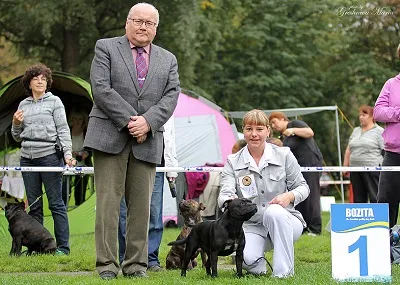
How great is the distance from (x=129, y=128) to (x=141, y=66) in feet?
1.43

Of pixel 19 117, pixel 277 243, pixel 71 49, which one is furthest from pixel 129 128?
pixel 71 49

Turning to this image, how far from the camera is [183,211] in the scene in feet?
20.8

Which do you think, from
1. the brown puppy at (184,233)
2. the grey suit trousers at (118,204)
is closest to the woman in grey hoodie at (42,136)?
the brown puppy at (184,233)

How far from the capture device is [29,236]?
6.96 metres

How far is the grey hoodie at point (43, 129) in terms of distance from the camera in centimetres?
690

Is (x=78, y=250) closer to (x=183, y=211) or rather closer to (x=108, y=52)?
(x=183, y=211)

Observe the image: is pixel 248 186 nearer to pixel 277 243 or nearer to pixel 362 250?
pixel 277 243

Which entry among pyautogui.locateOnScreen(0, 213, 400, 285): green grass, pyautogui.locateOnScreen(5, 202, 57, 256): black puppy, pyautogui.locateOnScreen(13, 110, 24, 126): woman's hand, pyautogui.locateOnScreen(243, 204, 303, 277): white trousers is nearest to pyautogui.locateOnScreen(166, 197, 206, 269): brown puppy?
pyautogui.locateOnScreen(0, 213, 400, 285): green grass

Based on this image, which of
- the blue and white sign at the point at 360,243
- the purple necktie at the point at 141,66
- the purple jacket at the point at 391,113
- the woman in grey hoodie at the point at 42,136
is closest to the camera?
the blue and white sign at the point at 360,243

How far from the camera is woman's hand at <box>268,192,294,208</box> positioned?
204 inches

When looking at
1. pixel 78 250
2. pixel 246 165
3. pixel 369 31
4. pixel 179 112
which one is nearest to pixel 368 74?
pixel 369 31

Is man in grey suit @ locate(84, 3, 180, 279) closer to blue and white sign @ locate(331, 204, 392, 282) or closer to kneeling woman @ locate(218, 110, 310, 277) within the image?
kneeling woman @ locate(218, 110, 310, 277)

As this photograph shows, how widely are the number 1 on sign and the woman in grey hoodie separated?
9.50 feet

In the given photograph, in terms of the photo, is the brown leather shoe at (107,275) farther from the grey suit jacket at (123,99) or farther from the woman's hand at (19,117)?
the woman's hand at (19,117)
